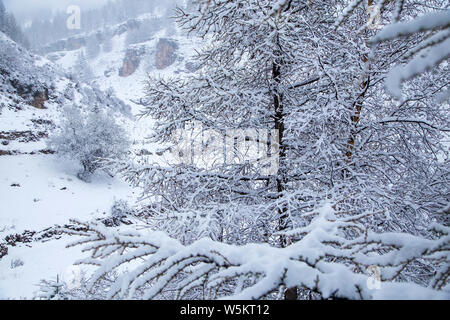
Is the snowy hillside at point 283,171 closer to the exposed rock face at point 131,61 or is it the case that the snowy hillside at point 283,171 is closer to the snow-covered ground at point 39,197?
the snow-covered ground at point 39,197

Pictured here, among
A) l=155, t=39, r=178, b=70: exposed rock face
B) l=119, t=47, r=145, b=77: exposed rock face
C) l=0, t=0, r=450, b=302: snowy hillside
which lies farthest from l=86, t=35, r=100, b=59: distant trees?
l=0, t=0, r=450, b=302: snowy hillside

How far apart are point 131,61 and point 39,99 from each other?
54.7 m

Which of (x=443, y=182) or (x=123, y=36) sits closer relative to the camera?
(x=443, y=182)

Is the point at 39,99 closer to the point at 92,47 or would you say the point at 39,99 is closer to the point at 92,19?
the point at 92,47

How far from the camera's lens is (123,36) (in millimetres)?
96250

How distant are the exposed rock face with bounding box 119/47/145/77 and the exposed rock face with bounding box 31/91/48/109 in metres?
50.0

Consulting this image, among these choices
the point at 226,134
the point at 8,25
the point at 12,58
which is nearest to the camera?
the point at 226,134

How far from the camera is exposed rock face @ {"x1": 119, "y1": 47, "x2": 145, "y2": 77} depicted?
7156 centimetres

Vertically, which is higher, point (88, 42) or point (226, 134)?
point (88, 42)
